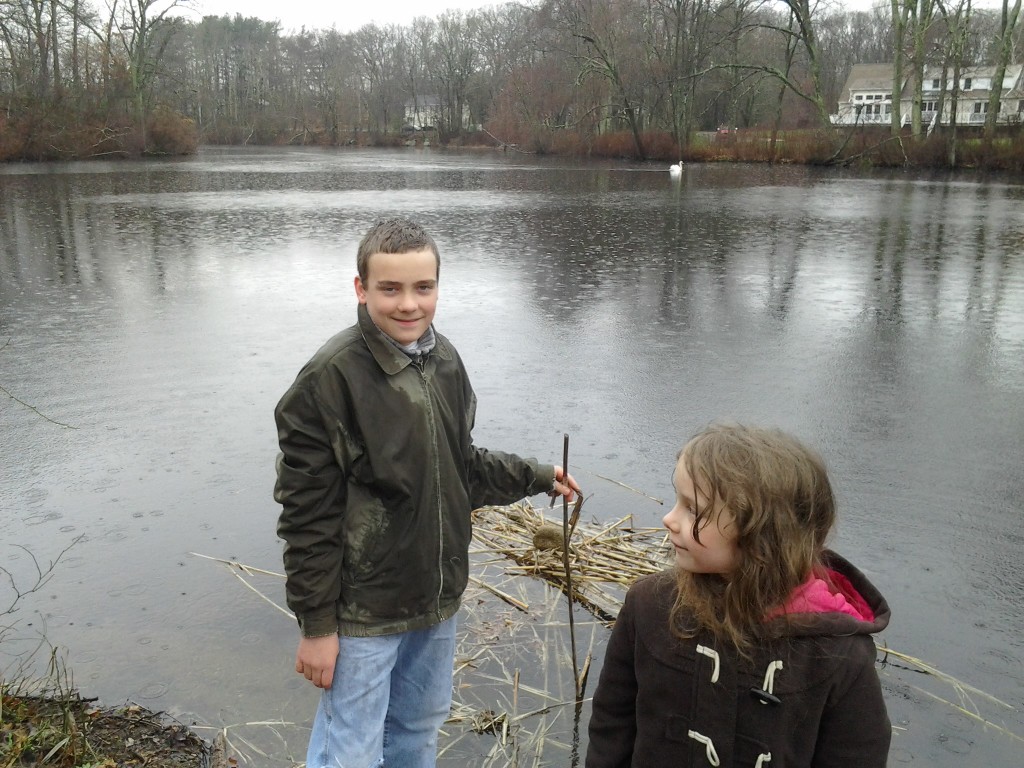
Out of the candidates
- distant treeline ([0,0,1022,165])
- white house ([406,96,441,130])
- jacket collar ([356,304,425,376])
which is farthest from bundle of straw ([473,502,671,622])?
white house ([406,96,441,130])

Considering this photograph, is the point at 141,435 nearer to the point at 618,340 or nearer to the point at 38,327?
the point at 38,327

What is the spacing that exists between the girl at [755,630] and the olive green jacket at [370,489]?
715mm

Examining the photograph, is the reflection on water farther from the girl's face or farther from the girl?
the girl's face

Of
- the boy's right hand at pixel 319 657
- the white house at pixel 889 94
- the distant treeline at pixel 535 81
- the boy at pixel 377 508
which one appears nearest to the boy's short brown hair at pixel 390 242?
the boy at pixel 377 508

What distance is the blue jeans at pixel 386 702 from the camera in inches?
95.2

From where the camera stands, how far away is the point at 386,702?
8.29ft

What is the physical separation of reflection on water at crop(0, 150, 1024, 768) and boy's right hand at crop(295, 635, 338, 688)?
123 cm

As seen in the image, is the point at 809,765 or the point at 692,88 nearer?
the point at 809,765

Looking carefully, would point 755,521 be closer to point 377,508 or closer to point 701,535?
point 701,535

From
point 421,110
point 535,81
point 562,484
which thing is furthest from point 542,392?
point 421,110

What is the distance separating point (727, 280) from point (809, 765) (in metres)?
11.0

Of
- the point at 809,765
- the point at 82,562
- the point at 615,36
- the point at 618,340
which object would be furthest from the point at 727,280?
the point at 615,36

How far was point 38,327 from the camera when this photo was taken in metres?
9.62

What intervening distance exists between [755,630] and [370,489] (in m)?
1.08
